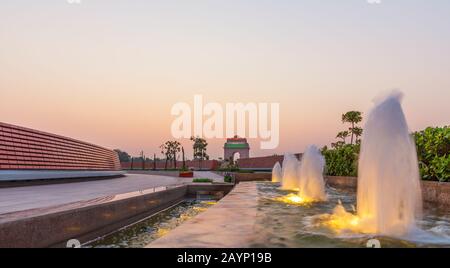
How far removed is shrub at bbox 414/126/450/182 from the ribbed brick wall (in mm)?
20785

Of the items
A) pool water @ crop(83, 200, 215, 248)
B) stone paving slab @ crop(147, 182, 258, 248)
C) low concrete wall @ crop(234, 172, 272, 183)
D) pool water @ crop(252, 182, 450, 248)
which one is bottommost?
pool water @ crop(83, 200, 215, 248)

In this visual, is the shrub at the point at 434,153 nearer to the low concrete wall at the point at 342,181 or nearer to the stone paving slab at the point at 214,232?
the low concrete wall at the point at 342,181

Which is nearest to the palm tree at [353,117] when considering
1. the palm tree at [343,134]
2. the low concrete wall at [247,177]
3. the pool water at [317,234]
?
the palm tree at [343,134]

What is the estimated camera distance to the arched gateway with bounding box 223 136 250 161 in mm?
113500

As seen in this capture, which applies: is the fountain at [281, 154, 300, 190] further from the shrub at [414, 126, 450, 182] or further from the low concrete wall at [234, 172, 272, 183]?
the shrub at [414, 126, 450, 182]

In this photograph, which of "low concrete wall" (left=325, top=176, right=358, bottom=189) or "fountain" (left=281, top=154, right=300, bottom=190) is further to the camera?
"fountain" (left=281, top=154, right=300, bottom=190)

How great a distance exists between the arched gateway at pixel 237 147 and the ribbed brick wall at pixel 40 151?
73.9 m

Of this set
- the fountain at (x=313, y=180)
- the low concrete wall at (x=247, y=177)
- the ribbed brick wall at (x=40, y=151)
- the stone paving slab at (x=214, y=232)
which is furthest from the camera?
the low concrete wall at (x=247, y=177)

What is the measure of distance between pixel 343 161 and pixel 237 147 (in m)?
89.0

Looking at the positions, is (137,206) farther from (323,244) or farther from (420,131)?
(420,131)

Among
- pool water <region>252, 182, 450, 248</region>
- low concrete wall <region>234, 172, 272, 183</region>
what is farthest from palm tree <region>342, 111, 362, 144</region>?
pool water <region>252, 182, 450, 248</region>

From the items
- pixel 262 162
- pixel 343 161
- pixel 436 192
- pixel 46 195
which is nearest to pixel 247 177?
pixel 343 161

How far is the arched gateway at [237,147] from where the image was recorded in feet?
372
